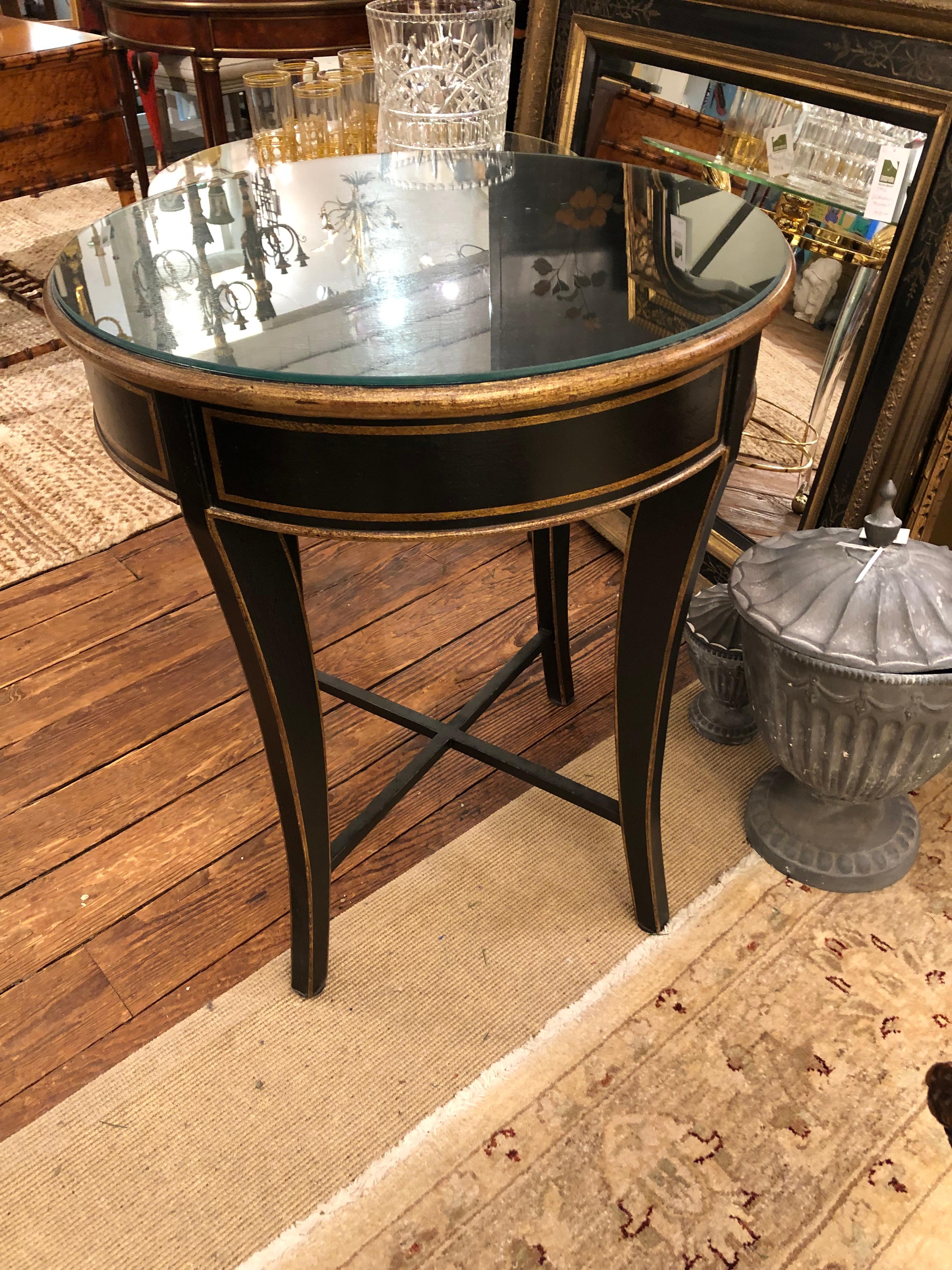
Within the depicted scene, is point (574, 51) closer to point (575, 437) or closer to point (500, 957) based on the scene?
point (575, 437)

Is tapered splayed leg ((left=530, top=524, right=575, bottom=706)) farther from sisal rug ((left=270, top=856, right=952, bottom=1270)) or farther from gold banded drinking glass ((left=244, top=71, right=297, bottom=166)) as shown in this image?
gold banded drinking glass ((left=244, top=71, right=297, bottom=166))

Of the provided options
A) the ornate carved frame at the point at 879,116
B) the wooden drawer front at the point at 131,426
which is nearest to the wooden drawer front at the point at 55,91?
the ornate carved frame at the point at 879,116

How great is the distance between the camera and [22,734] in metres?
1.74

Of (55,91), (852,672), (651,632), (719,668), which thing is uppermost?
(55,91)

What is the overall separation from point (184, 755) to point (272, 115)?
1221 mm

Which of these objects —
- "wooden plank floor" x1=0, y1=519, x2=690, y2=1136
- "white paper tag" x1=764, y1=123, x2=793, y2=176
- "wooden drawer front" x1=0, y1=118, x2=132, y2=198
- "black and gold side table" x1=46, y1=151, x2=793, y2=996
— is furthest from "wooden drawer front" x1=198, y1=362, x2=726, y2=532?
"wooden drawer front" x1=0, y1=118, x2=132, y2=198

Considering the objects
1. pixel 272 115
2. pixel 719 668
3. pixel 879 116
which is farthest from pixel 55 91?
pixel 719 668

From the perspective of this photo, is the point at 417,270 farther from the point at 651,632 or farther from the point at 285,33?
the point at 285,33

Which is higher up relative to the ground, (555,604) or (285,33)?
(285,33)

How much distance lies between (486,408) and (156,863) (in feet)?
3.46

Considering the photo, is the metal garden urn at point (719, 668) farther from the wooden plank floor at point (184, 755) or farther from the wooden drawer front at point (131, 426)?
the wooden drawer front at point (131, 426)

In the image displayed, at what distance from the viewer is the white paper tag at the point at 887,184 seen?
1354mm

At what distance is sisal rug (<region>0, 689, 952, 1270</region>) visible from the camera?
1.08 meters

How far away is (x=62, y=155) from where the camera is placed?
2.82m
